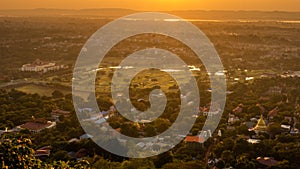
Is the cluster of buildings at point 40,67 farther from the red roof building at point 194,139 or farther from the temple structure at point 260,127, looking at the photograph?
the temple structure at point 260,127

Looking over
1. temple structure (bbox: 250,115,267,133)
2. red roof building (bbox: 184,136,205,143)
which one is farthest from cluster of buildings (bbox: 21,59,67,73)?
temple structure (bbox: 250,115,267,133)

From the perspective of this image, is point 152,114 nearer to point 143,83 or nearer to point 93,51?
A: point 143,83

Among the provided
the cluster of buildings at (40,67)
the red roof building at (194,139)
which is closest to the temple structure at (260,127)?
the red roof building at (194,139)

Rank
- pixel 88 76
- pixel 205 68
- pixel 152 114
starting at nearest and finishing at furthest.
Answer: pixel 152 114 → pixel 88 76 → pixel 205 68

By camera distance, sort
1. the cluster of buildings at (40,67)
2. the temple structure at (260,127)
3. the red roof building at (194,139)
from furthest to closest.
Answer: the cluster of buildings at (40,67) → the temple structure at (260,127) → the red roof building at (194,139)

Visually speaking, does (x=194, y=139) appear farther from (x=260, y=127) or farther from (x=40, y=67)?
(x=40, y=67)

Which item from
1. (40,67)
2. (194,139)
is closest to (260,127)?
(194,139)

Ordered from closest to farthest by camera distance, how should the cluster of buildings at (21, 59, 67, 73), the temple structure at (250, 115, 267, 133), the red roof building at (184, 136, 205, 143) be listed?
the red roof building at (184, 136, 205, 143), the temple structure at (250, 115, 267, 133), the cluster of buildings at (21, 59, 67, 73)

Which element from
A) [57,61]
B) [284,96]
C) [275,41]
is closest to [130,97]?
[284,96]

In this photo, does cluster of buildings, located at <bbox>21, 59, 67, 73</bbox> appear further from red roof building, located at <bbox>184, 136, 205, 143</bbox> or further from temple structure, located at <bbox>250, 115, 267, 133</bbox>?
temple structure, located at <bbox>250, 115, 267, 133</bbox>

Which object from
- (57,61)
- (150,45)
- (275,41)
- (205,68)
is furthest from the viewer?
(275,41)

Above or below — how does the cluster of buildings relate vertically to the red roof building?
above
